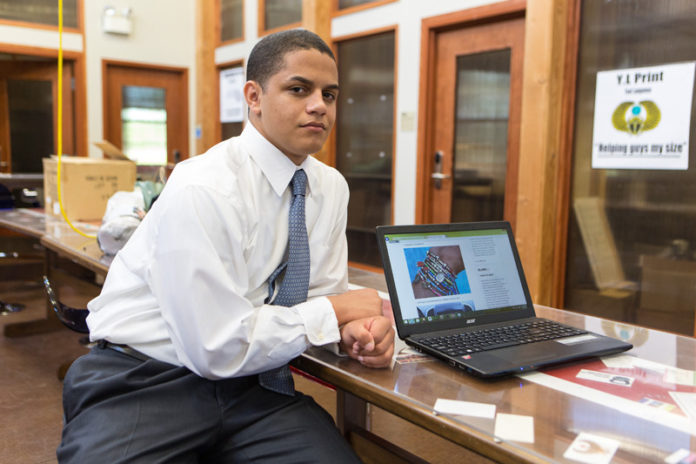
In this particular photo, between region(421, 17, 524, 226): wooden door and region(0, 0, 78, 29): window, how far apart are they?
160 inches

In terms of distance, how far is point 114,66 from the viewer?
6.41 metres

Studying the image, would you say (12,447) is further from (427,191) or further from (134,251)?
(427,191)

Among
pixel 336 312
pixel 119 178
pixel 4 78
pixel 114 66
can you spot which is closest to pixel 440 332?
pixel 336 312

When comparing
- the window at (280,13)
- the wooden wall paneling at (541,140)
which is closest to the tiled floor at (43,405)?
the wooden wall paneling at (541,140)

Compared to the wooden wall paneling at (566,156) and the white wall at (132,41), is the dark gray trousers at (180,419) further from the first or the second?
the white wall at (132,41)

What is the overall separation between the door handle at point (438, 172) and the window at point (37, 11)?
167 inches

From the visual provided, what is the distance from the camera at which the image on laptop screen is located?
1.21 m

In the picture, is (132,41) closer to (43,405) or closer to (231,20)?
(231,20)

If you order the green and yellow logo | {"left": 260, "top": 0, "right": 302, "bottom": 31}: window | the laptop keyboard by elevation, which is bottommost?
the laptop keyboard

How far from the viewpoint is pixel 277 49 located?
50.9 inches

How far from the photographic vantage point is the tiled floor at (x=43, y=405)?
2.24m

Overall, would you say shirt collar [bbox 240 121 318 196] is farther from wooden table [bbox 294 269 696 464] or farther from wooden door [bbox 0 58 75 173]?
wooden door [bbox 0 58 75 173]

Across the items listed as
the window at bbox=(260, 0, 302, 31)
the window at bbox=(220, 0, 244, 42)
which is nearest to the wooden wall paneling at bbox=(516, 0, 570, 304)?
the window at bbox=(260, 0, 302, 31)

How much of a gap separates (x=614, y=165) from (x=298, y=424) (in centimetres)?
260
